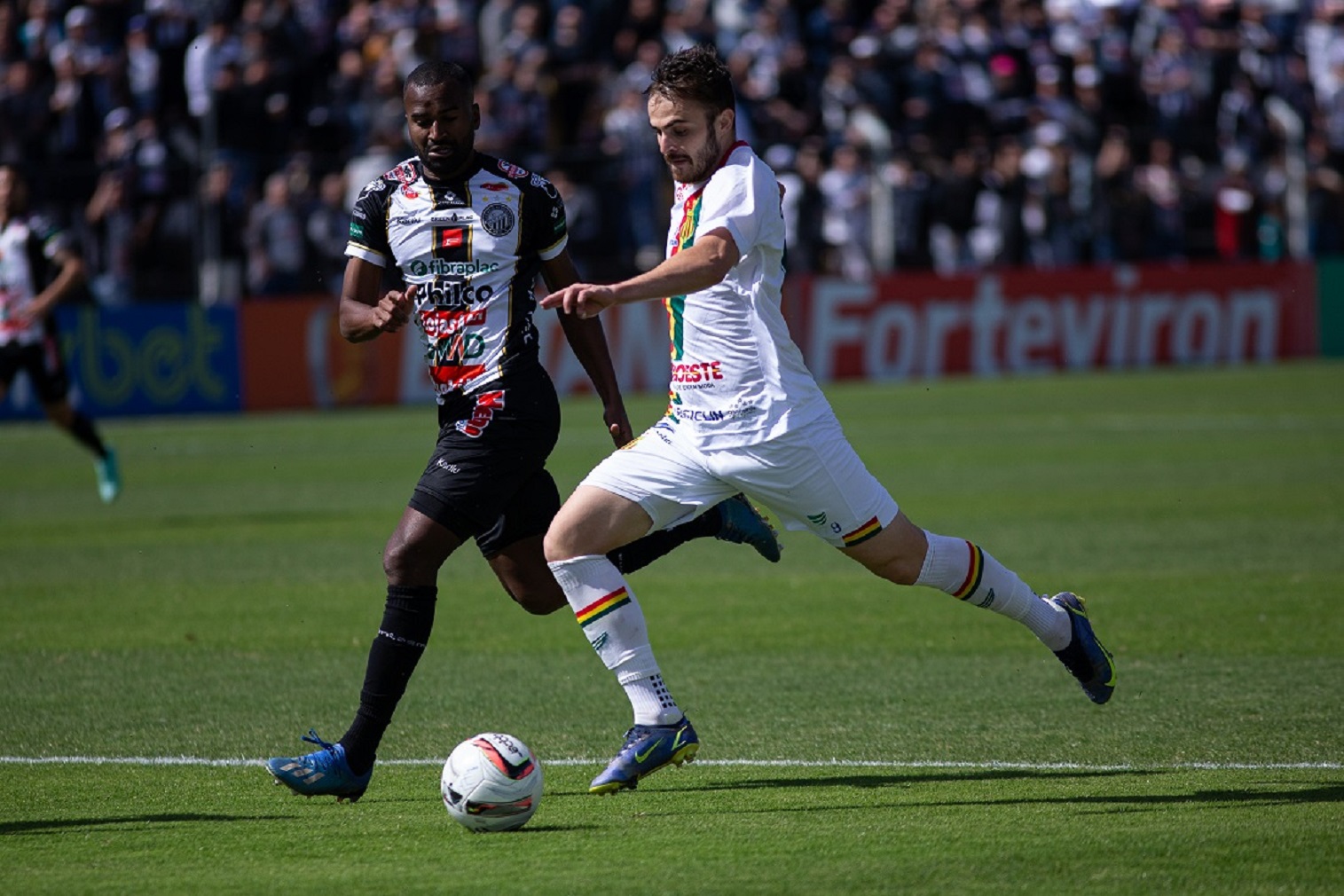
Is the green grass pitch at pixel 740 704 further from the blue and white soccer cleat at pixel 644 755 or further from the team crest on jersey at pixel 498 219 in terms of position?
the team crest on jersey at pixel 498 219

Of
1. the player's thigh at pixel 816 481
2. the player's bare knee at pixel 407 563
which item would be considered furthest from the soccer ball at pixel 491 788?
the player's thigh at pixel 816 481

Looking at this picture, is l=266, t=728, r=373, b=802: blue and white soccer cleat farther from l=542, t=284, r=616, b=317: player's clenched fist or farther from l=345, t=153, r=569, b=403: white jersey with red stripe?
l=542, t=284, r=616, b=317: player's clenched fist

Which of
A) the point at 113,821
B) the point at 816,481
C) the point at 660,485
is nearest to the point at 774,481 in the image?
the point at 816,481

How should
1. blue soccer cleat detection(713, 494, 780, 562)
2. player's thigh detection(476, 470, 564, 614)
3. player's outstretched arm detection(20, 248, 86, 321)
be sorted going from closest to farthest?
player's thigh detection(476, 470, 564, 614) → blue soccer cleat detection(713, 494, 780, 562) → player's outstretched arm detection(20, 248, 86, 321)

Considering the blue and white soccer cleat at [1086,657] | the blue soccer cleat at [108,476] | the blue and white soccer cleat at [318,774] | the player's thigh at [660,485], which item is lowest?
the blue soccer cleat at [108,476]

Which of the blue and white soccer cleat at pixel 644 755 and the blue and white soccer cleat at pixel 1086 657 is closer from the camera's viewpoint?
the blue and white soccer cleat at pixel 644 755

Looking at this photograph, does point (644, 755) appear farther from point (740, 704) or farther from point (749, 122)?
point (749, 122)

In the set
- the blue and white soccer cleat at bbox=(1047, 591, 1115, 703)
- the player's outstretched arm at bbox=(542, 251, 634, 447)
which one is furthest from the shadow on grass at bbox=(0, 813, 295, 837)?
the blue and white soccer cleat at bbox=(1047, 591, 1115, 703)

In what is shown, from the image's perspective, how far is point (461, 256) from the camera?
6.31 metres

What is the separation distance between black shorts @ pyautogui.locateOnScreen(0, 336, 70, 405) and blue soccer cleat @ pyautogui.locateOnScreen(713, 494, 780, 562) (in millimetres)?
9053

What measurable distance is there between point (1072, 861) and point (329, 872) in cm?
193

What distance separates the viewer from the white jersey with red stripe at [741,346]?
5.95m

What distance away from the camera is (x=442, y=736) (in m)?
7.09

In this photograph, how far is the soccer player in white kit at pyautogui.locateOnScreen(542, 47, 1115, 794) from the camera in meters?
5.89
